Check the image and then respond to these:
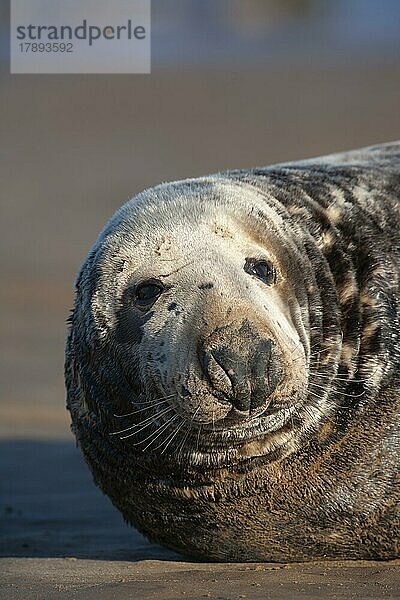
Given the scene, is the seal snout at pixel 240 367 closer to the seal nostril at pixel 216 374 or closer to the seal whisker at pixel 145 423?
the seal nostril at pixel 216 374

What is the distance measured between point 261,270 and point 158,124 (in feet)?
71.3

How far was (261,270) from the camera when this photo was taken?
5.90 meters

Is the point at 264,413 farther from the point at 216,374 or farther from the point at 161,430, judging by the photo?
the point at 161,430

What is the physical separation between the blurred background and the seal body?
451 cm

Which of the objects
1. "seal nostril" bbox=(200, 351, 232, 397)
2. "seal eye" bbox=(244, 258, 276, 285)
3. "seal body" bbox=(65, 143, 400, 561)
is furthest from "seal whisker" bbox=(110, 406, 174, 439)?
"seal eye" bbox=(244, 258, 276, 285)

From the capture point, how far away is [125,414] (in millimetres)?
6027

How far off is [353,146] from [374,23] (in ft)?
33.9

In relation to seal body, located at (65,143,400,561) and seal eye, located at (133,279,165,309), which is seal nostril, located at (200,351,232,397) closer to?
seal body, located at (65,143,400,561)

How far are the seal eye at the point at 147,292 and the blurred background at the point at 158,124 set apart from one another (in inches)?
194

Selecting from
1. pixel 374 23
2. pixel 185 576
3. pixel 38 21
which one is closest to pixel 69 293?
pixel 38 21

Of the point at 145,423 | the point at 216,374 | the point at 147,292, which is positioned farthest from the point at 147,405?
the point at 216,374

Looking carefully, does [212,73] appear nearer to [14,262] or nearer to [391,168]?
[14,262]

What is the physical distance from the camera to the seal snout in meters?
5.26

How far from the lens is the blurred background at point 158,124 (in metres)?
15.4
